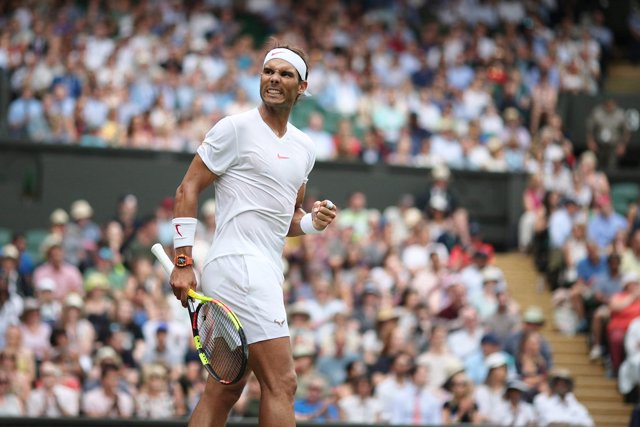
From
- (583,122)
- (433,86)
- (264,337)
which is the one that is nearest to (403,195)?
(433,86)

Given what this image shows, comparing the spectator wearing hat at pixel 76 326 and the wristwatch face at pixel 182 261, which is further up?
the wristwatch face at pixel 182 261

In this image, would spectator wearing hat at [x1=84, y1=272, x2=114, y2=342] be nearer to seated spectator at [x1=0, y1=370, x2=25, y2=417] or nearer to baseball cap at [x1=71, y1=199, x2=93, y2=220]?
seated spectator at [x1=0, y1=370, x2=25, y2=417]

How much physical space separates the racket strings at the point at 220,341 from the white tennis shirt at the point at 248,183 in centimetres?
37

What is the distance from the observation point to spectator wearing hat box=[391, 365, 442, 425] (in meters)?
12.3

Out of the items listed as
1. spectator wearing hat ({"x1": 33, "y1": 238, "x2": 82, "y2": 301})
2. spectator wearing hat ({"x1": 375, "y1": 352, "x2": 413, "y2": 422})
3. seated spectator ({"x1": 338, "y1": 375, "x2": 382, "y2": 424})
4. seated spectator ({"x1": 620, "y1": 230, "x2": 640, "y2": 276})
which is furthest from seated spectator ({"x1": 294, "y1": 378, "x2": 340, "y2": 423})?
seated spectator ({"x1": 620, "y1": 230, "x2": 640, "y2": 276})

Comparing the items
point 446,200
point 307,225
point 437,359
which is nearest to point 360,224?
point 446,200

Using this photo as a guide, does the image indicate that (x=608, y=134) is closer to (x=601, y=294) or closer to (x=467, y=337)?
(x=601, y=294)

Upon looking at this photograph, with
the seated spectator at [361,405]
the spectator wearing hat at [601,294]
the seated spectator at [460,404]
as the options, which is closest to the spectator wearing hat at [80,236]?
the seated spectator at [361,405]

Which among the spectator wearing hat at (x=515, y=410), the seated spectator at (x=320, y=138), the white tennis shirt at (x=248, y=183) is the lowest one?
the spectator wearing hat at (x=515, y=410)

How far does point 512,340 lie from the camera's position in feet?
46.1

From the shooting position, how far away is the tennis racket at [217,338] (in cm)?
634

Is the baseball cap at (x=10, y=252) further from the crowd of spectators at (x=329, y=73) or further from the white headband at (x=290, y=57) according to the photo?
the white headband at (x=290, y=57)

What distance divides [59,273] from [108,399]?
270 cm

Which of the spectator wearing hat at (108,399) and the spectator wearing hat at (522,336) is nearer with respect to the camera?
the spectator wearing hat at (108,399)
